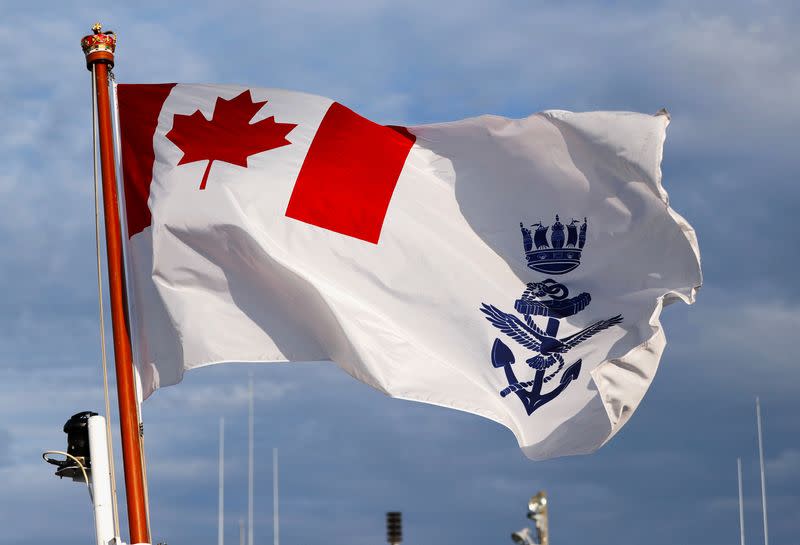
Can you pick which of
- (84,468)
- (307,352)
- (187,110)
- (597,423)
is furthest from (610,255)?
(84,468)

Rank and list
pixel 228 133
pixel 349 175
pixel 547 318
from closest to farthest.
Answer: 1. pixel 547 318
2. pixel 228 133
3. pixel 349 175

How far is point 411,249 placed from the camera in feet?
61.1

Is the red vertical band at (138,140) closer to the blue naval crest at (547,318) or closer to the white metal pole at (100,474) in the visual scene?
the white metal pole at (100,474)

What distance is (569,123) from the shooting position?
722 inches

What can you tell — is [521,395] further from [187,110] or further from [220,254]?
[187,110]

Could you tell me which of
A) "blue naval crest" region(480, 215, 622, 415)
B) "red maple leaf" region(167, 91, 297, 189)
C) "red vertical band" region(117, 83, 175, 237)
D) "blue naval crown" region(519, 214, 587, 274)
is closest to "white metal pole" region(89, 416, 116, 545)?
"red vertical band" region(117, 83, 175, 237)

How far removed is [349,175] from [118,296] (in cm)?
371

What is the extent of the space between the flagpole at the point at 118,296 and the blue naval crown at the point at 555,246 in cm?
503

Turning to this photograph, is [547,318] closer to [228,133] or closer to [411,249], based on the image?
[411,249]

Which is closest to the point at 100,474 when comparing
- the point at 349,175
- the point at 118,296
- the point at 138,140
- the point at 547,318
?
the point at 118,296

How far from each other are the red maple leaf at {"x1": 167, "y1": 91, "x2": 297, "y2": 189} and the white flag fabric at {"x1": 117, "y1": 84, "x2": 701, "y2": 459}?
25mm

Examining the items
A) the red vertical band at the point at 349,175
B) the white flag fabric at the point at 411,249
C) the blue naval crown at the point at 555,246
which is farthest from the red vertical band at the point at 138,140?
the blue naval crown at the point at 555,246

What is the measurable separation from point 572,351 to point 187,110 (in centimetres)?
561

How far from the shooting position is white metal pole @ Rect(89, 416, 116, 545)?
1591cm
